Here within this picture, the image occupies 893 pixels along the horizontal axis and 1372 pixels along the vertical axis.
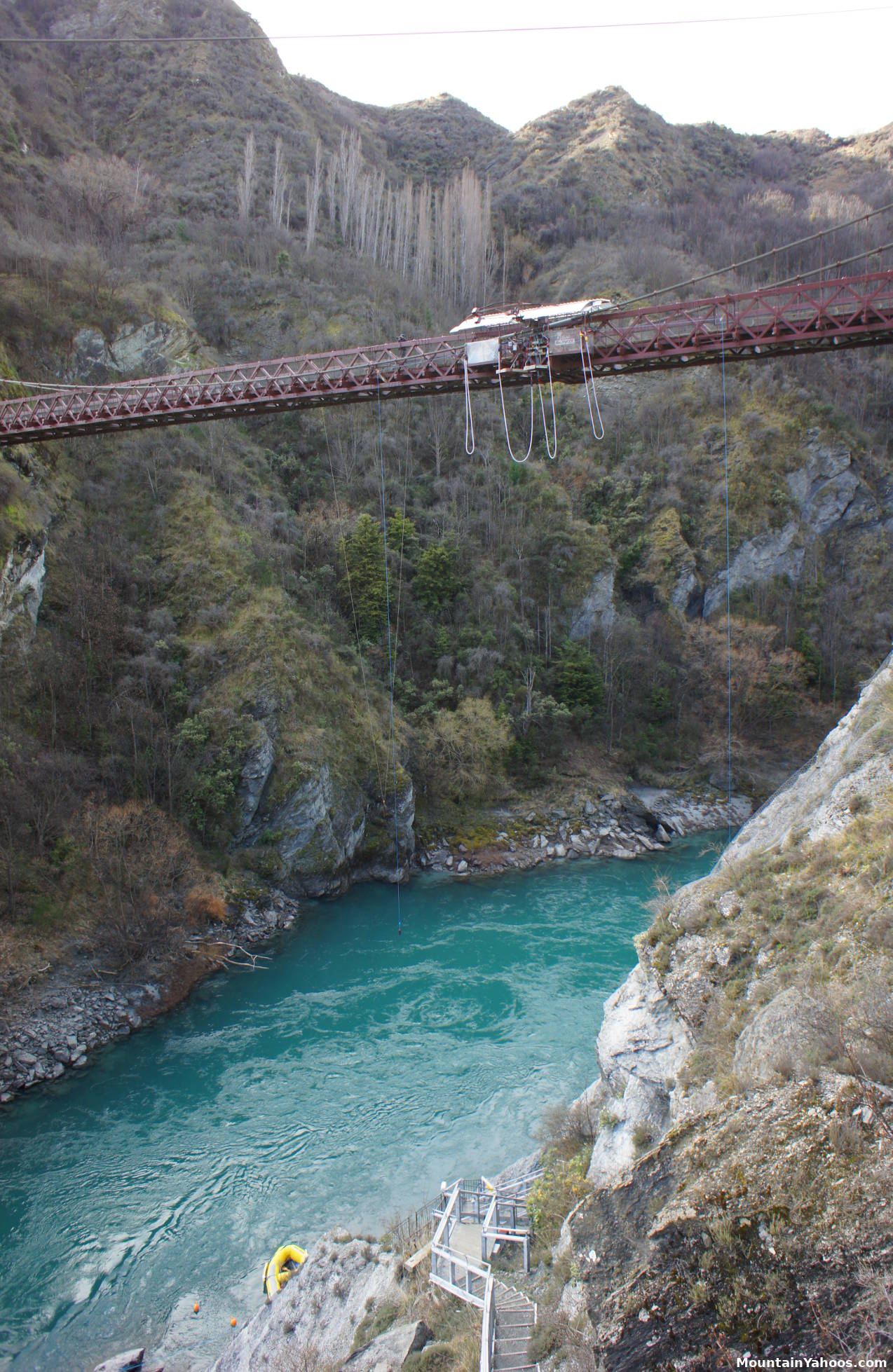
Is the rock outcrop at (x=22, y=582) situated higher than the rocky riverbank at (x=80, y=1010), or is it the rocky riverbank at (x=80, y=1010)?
the rock outcrop at (x=22, y=582)

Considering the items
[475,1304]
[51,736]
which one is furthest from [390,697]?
[475,1304]

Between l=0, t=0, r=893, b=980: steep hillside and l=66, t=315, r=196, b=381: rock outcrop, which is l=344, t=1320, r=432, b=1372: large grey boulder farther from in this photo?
l=66, t=315, r=196, b=381: rock outcrop

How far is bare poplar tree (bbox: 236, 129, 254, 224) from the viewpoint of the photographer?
40.6 meters

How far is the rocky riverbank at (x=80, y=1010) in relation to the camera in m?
13.4

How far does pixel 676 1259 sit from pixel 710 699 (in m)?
29.0

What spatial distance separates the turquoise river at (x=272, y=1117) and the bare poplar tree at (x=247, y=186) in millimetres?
39837

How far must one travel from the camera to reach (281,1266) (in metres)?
9.37

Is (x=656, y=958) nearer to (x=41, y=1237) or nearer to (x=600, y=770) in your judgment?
(x=41, y=1237)

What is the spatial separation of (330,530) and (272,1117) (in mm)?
20135

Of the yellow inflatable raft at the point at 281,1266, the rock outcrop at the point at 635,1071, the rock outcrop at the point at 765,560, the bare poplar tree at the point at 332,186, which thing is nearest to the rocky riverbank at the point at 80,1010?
the yellow inflatable raft at the point at 281,1266

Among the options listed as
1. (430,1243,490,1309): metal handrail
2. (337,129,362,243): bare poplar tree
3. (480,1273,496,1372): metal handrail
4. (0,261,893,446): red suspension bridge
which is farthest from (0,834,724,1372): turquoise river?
(337,129,362,243): bare poplar tree

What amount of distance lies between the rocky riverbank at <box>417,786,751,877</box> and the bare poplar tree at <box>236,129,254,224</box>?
118ft

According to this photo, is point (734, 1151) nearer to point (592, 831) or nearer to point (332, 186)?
point (592, 831)

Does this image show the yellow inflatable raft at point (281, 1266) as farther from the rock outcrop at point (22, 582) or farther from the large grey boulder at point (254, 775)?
the rock outcrop at point (22, 582)
